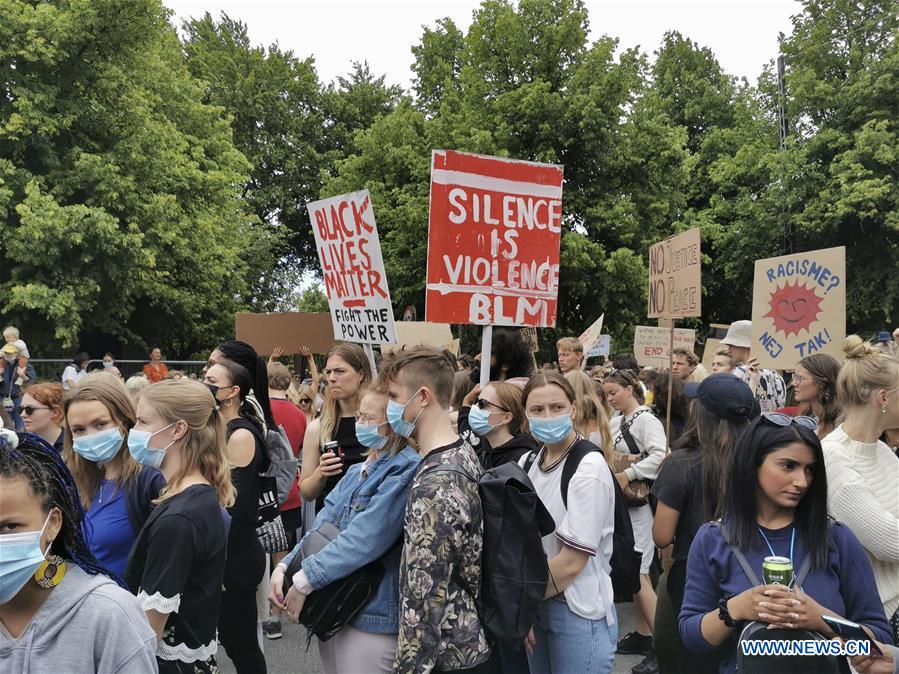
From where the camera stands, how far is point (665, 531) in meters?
3.93

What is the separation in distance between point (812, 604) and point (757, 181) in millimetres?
30691

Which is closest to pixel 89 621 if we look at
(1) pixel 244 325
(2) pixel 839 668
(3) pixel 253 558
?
(2) pixel 839 668

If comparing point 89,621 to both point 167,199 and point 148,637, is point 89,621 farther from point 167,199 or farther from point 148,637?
point 167,199

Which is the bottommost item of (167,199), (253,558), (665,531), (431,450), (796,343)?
(253,558)

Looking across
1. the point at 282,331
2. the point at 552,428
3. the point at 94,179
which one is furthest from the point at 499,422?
the point at 94,179

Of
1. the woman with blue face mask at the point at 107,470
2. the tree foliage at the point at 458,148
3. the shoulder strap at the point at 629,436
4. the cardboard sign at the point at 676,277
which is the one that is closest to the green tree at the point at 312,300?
the tree foliage at the point at 458,148

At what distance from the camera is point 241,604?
4.41 m

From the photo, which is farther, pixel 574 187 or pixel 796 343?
pixel 574 187

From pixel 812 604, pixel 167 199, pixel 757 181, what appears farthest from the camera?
pixel 757 181

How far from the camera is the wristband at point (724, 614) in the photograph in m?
2.49

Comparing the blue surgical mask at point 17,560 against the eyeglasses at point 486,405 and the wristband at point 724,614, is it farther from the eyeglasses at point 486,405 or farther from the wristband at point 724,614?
the eyeglasses at point 486,405

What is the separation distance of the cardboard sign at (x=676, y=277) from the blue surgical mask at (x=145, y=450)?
5408 mm

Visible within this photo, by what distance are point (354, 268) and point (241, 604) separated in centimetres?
330

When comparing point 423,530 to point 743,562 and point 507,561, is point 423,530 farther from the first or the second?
point 743,562
